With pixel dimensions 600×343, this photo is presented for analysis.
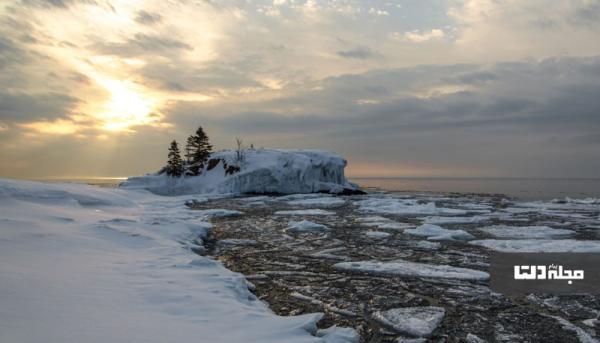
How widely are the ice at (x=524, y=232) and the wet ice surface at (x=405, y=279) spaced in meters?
0.04

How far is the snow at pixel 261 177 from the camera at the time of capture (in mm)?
48281

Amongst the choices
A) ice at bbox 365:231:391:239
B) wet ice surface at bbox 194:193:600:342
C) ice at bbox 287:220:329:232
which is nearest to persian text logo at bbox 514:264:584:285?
wet ice surface at bbox 194:193:600:342

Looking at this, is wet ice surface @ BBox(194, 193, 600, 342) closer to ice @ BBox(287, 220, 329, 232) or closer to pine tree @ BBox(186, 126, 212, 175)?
ice @ BBox(287, 220, 329, 232)

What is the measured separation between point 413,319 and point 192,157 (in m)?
54.5

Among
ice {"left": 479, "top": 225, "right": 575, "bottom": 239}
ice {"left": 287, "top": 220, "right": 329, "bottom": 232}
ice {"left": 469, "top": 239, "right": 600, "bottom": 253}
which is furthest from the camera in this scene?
ice {"left": 287, "top": 220, "right": 329, "bottom": 232}

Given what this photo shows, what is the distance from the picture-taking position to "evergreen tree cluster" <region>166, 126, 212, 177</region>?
53188 mm

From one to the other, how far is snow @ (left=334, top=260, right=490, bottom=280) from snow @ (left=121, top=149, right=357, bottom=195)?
38448 millimetres

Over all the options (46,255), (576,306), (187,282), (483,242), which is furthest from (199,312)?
(483,242)

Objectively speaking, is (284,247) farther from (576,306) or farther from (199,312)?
(576,306)

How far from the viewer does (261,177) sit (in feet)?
160

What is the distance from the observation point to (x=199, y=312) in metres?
5.64

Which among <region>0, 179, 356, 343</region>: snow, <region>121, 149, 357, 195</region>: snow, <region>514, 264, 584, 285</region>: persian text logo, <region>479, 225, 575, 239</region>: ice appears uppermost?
<region>121, 149, 357, 195</region>: snow

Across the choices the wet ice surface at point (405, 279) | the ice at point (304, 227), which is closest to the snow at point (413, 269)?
the wet ice surface at point (405, 279)

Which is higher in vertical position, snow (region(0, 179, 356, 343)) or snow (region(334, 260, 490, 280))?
snow (region(0, 179, 356, 343))
